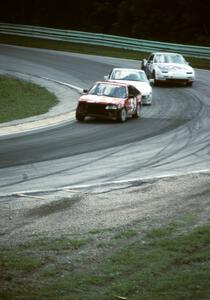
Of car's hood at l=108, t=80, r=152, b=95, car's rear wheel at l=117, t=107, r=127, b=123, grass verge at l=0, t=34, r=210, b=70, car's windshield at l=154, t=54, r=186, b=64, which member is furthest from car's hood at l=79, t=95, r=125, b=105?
grass verge at l=0, t=34, r=210, b=70

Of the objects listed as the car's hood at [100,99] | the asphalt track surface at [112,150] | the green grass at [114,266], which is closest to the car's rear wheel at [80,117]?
the asphalt track surface at [112,150]

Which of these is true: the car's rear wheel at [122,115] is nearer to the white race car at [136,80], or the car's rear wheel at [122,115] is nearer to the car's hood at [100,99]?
the car's hood at [100,99]

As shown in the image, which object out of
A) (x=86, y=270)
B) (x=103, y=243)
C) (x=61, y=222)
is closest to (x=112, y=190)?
(x=61, y=222)

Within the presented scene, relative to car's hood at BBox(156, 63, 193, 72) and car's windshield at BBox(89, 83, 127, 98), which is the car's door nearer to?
car's windshield at BBox(89, 83, 127, 98)

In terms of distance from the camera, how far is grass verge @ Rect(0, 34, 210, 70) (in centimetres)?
4519

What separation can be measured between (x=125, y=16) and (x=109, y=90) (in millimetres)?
36622

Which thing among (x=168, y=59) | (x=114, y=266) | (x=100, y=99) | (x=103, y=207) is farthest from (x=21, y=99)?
(x=114, y=266)

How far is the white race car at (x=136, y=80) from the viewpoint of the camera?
26.9m

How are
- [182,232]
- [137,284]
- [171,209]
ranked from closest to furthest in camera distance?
1. [137,284]
2. [182,232]
3. [171,209]

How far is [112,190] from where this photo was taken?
12727mm

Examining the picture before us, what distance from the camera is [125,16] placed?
58.9m

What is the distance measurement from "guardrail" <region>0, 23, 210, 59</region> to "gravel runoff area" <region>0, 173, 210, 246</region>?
34135 mm

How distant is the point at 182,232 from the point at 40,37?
45302mm

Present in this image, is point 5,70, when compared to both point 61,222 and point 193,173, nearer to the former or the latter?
point 193,173
